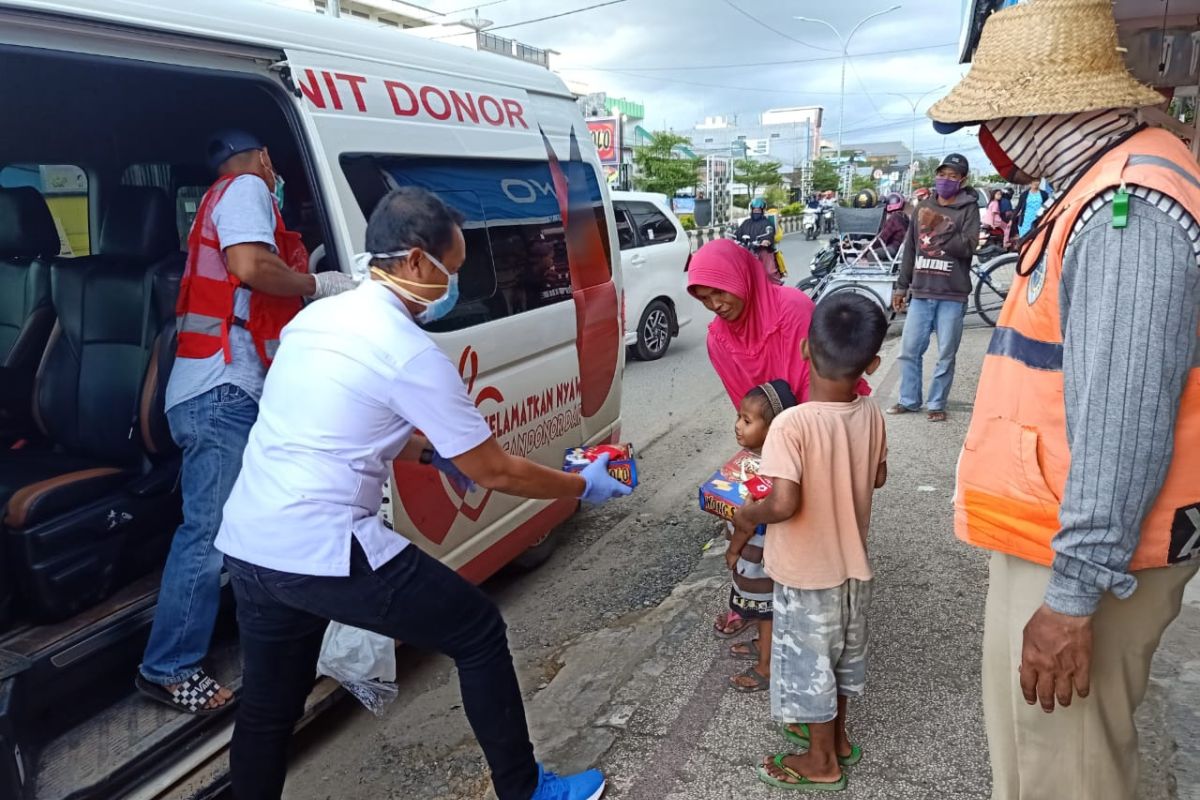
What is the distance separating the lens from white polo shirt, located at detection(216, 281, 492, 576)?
5.81 ft

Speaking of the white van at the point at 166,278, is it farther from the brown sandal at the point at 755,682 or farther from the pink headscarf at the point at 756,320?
the brown sandal at the point at 755,682

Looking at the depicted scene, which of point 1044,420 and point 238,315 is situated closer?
point 1044,420

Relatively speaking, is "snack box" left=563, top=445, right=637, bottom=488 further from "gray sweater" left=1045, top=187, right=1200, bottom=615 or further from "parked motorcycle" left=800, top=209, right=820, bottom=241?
"parked motorcycle" left=800, top=209, right=820, bottom=241

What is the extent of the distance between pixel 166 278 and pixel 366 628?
74.8 inches

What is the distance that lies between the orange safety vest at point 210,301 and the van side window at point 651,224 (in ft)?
20.4

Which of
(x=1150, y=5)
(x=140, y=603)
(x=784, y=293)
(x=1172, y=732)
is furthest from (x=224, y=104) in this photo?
(x=1172, y=732)

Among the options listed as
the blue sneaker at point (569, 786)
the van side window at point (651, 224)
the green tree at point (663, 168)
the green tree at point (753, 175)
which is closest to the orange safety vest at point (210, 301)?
the blue sneaker at point (569, 786)

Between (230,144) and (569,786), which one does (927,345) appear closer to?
(569,786)

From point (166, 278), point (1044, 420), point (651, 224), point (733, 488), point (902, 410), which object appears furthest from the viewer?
point (651, 224)

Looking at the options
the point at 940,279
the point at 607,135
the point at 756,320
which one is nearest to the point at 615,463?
the point at 756,320

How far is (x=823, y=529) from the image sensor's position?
7.20 feet

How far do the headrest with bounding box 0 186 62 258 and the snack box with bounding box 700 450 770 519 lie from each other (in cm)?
312

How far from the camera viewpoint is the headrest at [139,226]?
328 centimetres

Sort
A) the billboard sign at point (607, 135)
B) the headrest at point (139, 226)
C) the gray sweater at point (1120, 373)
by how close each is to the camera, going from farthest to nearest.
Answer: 1. the billboard sign at point (607, 135)
2. the headrest at point (139, 226)
3. the gray sweater at point (1120, 373)
